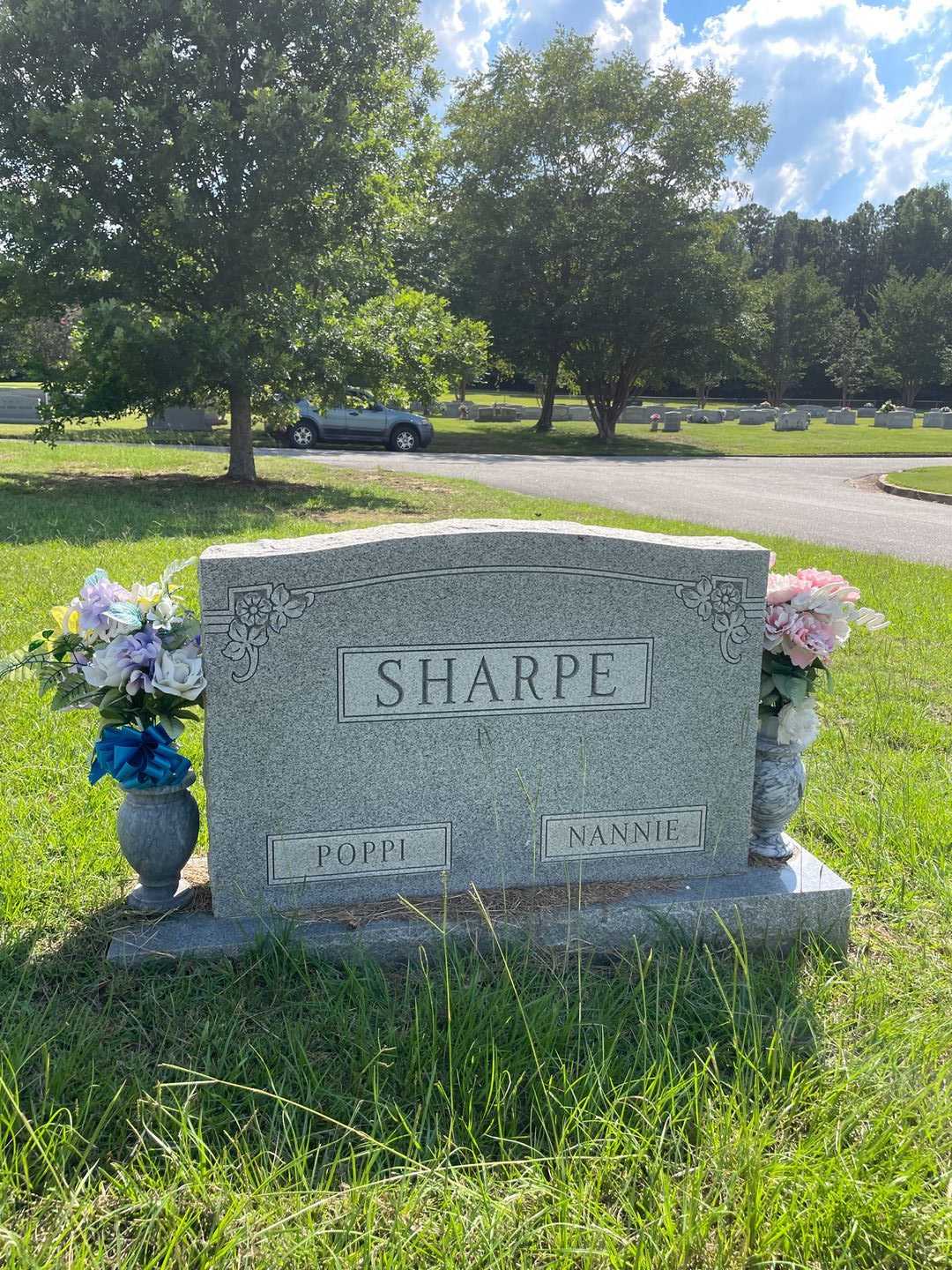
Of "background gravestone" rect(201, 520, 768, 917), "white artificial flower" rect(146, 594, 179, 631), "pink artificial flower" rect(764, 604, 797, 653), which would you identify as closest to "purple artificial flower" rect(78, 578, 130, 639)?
"white artificial flower" rect(146, 594, 179, 631)

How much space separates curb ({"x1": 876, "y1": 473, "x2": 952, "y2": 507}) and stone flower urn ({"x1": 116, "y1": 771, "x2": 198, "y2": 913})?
670 inches

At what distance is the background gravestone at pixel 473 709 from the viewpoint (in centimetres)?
271

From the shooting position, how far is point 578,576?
285 centimetres

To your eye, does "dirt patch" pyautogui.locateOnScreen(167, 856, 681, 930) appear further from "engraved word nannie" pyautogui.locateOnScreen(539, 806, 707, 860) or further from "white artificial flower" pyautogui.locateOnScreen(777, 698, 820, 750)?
"white artificial flower" pyautogui.locateOnScreen(777, 698, 820, 750)

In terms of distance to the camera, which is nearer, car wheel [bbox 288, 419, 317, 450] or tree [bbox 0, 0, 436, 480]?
tree [bbox 0, 0, 436, 480]

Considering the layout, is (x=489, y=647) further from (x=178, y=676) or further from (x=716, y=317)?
(x=716, y=317)

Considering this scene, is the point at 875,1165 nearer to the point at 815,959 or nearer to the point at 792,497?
the point at 815,959

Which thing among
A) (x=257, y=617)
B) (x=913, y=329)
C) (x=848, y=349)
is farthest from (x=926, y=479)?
(x=848, y=349)

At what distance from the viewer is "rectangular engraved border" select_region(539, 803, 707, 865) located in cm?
298

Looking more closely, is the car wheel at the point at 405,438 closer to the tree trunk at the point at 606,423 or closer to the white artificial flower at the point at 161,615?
the tree trunk at the point at 606,423

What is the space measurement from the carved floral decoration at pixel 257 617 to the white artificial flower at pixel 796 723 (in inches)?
59.5

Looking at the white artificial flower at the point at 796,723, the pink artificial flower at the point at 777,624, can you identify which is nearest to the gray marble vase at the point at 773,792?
the white artificial flower at the point at 796,723

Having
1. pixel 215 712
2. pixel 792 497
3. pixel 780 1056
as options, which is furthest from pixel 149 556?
pixel 792 497

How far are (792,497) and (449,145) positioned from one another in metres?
17.6
